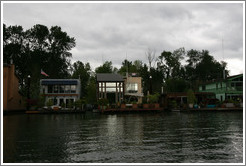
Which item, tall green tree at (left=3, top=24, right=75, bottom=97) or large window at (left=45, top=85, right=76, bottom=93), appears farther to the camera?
tall green tree at (left=3, top=24, right=75, bottom=97)

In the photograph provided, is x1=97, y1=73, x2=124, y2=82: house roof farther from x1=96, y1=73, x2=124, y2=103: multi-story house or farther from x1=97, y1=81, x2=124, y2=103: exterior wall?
x1=97, y1=81, x2=124, y2=103: exterior wall

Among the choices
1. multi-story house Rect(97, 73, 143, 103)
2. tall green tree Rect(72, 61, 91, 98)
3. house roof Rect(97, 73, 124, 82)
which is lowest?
multi-story house Rect(97, 73, 143, 103)

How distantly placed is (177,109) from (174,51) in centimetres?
4763

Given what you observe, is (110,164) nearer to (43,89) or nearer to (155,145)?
(155,145)

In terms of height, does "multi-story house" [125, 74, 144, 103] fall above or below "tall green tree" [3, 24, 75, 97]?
below

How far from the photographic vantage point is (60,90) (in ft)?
178

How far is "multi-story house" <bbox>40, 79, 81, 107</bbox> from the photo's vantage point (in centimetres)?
5341

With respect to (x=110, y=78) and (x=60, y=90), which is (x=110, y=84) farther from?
(x=60, y=90)

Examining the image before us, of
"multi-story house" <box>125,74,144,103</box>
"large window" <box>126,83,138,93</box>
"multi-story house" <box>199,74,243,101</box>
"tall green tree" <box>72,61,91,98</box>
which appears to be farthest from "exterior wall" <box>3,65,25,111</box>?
"multi-story house" <box>199,74,243,101</box>

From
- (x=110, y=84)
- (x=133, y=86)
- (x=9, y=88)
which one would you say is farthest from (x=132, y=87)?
(x=9, y=88)

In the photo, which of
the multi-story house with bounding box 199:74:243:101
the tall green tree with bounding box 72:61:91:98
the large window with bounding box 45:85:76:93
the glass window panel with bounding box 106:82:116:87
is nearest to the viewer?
the large window with bounding box 45:85:76:93

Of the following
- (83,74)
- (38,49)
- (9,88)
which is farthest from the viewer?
(83,74)

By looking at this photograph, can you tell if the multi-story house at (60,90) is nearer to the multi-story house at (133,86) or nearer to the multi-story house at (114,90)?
the multi-story house at (114,90)

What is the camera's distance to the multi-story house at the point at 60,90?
53.4 meters
